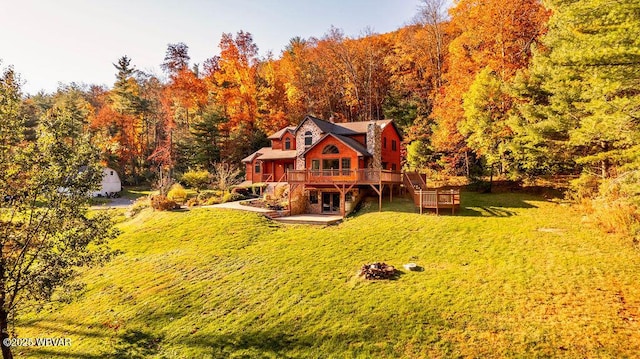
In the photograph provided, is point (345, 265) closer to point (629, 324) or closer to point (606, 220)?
point (629, 324)

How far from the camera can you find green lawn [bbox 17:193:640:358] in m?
7.74

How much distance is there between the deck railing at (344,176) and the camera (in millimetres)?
20484

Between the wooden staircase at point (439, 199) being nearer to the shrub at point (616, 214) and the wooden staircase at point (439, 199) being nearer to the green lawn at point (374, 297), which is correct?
the green lawn at point (374, 297)

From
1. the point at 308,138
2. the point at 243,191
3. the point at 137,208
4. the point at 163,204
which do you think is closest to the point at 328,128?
the point at 308,138

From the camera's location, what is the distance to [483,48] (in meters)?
25.0

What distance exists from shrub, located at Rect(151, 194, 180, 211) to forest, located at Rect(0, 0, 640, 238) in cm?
728

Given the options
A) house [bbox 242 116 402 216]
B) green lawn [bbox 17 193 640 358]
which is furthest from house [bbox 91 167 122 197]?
green lawn [bbox 17 193 640 358]

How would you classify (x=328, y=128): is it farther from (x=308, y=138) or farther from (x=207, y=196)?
(x=207, y=196)

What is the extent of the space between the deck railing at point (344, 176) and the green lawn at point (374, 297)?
174 inches

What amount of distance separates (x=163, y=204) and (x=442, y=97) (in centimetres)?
2655

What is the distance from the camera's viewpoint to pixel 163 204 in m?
23.5

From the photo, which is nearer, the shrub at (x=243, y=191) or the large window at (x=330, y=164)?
the large window at (x=330, y=164)

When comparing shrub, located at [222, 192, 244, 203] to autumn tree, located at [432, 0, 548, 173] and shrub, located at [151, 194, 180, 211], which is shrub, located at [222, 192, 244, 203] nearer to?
shrub, located at [151, 194, 180, 211]

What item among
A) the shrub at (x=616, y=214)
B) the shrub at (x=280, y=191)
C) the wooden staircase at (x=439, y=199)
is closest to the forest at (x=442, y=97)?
the shrub at (x=616, y=214)
